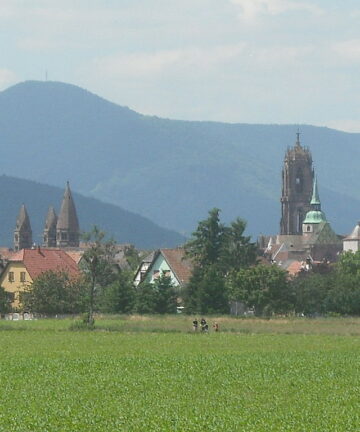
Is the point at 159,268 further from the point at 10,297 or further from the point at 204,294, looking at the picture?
the point at 204,294

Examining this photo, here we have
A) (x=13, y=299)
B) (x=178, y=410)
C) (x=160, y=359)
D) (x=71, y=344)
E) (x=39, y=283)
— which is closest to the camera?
(x=178, y=410)

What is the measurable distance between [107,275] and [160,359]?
269 feet

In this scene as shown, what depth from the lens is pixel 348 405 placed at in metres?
32.0

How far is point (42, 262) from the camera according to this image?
118812 millimetres

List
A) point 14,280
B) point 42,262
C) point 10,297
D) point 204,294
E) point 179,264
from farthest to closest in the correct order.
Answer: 1. point 42,262
2. point 179,264
3. point 14,280
4. point 10,297
5. point 204,294

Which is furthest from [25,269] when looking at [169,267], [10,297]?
[169,267]

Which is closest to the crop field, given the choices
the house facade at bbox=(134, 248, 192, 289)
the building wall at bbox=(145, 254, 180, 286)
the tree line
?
the tree line

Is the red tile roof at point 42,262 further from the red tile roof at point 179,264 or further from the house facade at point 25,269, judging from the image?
the red tile roof at point 179,264

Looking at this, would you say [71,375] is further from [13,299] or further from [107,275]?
[107,275]

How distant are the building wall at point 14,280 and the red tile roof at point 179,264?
12.0 m

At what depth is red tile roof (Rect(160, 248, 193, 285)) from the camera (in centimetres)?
11506

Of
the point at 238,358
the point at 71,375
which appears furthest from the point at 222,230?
the point at 71,375

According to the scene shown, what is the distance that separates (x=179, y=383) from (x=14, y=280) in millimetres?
79898

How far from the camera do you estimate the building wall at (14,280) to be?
114188mm
